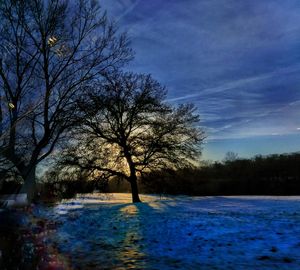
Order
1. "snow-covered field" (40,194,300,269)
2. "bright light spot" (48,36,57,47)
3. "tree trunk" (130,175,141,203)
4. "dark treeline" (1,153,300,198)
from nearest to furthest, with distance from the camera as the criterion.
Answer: "snow-covered field" (40,194,300,269)
"bright light spot" (48,36,57,47)
"dark treeline" (1,153,300,198)
"tree trunk" (130,175,141,203)

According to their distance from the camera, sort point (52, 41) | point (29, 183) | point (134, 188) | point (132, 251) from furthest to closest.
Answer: point (134, 188) < point (29, 183) < point (52, 41) < point (132, 251)

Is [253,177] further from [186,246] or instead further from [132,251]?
[132,251]

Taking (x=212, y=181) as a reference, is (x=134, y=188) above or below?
below

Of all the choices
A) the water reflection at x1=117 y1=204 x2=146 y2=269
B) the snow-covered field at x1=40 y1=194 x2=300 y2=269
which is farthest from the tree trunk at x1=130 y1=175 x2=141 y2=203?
the water reflection at x1=117 y1=204 x2=146 y2=269

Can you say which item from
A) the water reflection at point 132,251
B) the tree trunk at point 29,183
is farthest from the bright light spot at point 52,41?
the water reflection at point 132,251

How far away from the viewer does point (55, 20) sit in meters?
19.1

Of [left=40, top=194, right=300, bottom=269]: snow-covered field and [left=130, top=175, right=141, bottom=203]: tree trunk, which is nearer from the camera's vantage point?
[left=40, top=194, right=300, bottom=269]: snow-covered field

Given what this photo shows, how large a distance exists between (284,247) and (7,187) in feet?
81.6

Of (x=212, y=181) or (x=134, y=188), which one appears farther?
(x=212, y=181)

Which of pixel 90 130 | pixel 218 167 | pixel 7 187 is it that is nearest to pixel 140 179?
pixel 90 130

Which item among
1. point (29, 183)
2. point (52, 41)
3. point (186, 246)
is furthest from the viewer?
point (29, 183)

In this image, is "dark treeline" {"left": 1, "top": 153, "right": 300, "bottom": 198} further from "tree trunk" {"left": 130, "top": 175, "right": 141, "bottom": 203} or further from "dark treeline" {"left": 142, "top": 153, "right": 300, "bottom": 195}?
"tree trunk" {"left": 130, "top": 175, "right": 141, "bottom": 203}

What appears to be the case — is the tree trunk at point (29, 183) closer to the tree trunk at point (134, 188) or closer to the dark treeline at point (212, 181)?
the dark treeline at point (212, 181)

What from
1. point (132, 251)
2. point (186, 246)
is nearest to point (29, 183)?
point (132, 251)
